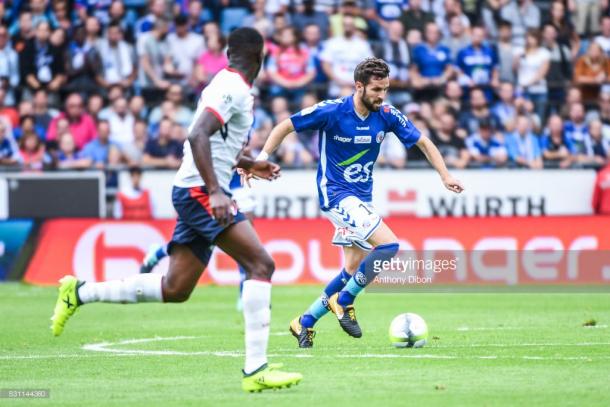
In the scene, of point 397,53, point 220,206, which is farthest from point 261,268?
point 397,53

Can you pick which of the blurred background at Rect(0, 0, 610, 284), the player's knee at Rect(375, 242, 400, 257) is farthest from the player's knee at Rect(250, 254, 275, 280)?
the blurred background at Rect(0, 0, 610, 284)

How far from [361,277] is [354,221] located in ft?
1.93

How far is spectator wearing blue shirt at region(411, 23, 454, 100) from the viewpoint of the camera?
2422 cm

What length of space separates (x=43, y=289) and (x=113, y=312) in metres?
3.60

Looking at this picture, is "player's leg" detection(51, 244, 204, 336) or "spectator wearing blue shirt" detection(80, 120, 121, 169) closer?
"player's leg" detection(51, 244, 204, 336)

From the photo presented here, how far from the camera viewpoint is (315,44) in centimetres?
2389

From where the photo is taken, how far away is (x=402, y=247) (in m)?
20.4

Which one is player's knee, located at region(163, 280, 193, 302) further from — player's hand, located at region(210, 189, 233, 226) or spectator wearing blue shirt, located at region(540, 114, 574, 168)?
spectator wearing blue shirt, located at region(540, 114, 574, 168)

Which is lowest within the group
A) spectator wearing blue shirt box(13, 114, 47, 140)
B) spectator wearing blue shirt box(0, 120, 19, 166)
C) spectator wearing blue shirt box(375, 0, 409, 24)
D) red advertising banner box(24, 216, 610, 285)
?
red advertising banner box(24, 216, 610, 285)

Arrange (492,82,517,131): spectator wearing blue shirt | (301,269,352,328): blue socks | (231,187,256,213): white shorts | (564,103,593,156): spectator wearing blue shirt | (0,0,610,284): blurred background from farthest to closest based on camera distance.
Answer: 1. (492,82,517,131): spectator wearing blue shirt
2. (564,103,593,156): spectator wearing blue shirt
3. (0,0,610,284): blurred background
4. (231,187,256,213): white shorts
5. (301,269,352,328): blue socks

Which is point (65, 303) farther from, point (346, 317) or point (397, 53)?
point (397, 53)

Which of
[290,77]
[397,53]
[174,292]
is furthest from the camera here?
[397,53]

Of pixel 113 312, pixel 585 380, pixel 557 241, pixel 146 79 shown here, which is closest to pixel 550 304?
pixel 557 241

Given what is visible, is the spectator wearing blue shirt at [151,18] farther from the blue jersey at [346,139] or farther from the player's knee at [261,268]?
the player's knee at [261,268]
